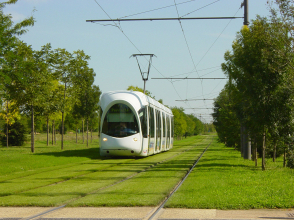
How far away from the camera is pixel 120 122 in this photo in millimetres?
22688

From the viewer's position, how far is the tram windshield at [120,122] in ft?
73.9

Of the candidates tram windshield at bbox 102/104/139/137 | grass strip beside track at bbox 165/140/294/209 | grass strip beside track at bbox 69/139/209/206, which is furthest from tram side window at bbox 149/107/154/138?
grass strip beside track at bbox 165/140/294/209

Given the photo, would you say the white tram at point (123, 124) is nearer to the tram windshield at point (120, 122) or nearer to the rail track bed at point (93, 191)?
the tram windshield at point (120, 122)

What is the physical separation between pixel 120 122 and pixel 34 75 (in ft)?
27.4

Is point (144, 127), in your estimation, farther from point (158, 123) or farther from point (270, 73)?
point (270, 73)

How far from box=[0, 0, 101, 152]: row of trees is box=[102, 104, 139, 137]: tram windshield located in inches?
193

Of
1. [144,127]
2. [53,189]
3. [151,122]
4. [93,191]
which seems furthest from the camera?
Result: [151,122]

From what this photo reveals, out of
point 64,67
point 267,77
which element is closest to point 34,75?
point 64,67

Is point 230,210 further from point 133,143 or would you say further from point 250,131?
point 133,143

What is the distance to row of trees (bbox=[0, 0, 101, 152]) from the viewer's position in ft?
63.6

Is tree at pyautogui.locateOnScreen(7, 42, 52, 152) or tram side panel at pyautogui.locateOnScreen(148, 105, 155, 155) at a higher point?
tree at pyautogui.locateOnScreen(7, 42, 52, 152)

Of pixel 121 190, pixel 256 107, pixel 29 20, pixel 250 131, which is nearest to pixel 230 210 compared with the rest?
pixel 121 190

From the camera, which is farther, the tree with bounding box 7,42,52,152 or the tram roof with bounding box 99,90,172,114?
the tree with bounding box 7,42,52,152

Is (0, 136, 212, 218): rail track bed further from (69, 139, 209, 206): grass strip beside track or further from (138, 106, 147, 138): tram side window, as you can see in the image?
(138, 106, 147, 138): tram side window
